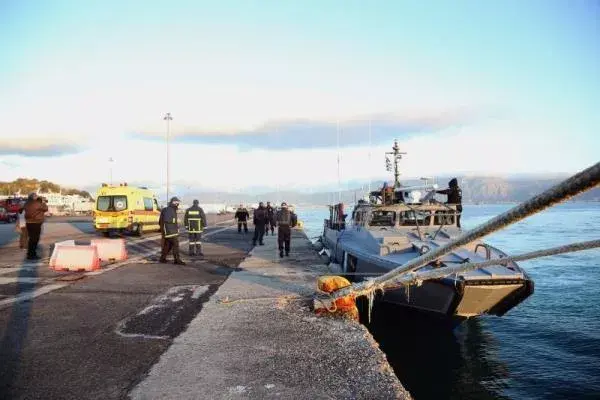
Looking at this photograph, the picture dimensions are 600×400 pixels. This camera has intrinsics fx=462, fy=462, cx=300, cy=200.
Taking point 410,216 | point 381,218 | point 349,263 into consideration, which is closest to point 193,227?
point 349,263

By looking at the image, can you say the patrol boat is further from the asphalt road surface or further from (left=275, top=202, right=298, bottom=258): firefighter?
the asphalt road surface

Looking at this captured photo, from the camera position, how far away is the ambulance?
2250 cm

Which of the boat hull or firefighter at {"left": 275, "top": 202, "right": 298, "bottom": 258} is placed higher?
firefighter at {"left": 275, "top": 202, "right": 298, "bottom": 258}

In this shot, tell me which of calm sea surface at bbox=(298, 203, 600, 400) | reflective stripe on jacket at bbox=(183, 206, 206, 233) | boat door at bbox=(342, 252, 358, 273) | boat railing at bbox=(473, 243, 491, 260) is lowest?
calm sea surface at bbox=(298, 203, 600, 400)

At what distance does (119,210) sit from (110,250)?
29.9 feet

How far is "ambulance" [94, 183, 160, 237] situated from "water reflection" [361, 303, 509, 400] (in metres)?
16.0

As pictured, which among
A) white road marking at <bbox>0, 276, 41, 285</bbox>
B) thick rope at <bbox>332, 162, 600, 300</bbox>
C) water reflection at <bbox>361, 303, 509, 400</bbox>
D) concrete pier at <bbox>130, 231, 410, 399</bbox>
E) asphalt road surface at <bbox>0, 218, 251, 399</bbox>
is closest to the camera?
thick rope at <bbox>332, 162, 600, 300</bbox>

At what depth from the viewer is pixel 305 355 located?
17.7ft

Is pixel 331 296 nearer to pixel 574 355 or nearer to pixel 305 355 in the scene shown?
pixel 305 355

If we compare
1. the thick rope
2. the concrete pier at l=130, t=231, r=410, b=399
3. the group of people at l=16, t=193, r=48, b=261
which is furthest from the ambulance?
the thick rope

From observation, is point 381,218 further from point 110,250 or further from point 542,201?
point 542,201

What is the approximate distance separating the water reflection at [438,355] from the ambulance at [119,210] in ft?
52.5

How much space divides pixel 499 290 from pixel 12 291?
9097mm

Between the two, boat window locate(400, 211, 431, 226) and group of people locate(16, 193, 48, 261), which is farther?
group of people locate(16, 193, 48, 261)
